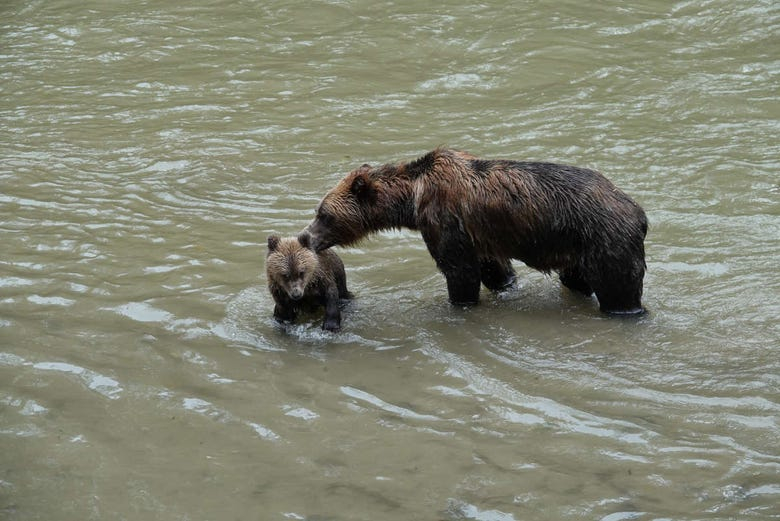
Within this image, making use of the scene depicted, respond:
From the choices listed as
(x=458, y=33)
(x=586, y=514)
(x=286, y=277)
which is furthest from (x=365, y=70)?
(x=586, y=514)

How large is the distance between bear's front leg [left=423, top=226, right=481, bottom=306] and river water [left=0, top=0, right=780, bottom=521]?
249mm

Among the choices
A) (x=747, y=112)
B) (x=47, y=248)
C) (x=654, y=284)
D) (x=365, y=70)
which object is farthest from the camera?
(x=365, y=70)

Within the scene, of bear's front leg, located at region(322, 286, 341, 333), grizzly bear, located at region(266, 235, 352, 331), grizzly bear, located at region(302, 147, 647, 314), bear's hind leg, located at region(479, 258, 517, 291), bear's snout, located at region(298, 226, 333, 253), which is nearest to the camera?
grizzly bear, located at region(302, 147, 647, 314)

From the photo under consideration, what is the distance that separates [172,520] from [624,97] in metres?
10.2

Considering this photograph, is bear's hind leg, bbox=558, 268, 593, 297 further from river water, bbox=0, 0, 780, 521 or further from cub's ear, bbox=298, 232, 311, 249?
cub's ear, bbox=298, 232, 311, 249

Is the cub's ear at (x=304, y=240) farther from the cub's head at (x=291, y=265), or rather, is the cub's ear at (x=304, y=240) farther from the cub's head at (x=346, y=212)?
the cub's head at (x=346, y=212)

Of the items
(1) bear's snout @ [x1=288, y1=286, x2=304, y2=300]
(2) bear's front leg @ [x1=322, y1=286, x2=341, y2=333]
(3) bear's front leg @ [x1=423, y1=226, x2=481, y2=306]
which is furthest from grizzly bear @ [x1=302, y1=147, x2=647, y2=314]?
(1) bear's snout @ [x1=288, y1=286, x2=304, y2=300]

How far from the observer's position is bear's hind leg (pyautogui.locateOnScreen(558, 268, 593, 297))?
9.36 meters

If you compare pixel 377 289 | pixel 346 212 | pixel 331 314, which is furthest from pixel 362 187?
pixel 331 314

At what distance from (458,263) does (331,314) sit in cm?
125

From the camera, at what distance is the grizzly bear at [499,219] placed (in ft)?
28.4

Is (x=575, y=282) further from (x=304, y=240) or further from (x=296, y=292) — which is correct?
(x=296, y=292)

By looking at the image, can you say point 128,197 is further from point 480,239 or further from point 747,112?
point 747,112

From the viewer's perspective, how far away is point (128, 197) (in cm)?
1224
